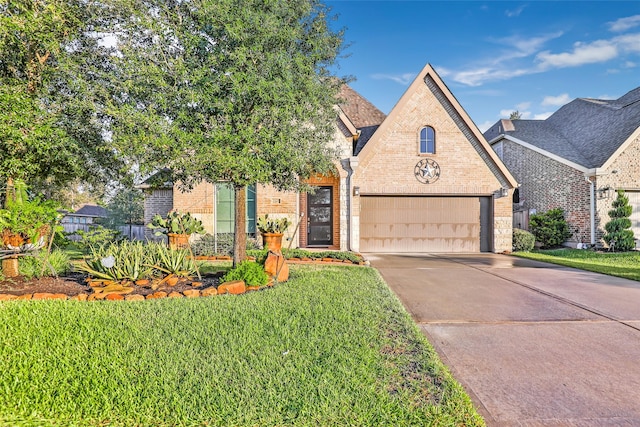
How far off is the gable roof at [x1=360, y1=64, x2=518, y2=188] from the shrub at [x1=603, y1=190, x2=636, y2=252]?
12.4 feet

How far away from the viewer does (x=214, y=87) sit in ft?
16.3

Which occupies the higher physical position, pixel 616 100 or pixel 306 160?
pixel 616 100

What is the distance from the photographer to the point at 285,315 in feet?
13.0

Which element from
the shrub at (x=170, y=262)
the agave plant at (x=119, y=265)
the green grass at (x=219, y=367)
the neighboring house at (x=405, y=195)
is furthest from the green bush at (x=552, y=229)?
the agave plant at (x=119, y=265)

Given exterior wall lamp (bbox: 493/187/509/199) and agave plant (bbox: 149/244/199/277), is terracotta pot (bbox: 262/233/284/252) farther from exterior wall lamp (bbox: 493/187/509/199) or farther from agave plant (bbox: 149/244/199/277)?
exterior wall lamp (bbox: 493/187/509/199)

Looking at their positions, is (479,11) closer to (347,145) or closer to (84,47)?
(347,145)

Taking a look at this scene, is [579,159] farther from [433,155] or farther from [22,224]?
[22,224]

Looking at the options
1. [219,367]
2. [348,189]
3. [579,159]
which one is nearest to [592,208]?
[579,159]

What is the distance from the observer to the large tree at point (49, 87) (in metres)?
4.80

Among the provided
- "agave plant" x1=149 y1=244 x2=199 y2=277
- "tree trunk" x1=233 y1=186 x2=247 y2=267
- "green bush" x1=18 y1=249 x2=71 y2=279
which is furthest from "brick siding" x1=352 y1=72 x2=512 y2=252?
"green bush" x1=18 y1=249 x2=71 y2=279

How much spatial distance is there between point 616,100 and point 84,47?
22236 mm

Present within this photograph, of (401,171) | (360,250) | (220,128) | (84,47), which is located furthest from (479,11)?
(84,47)

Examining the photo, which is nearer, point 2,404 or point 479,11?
point 2,404

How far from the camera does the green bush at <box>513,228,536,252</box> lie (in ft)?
40.7
